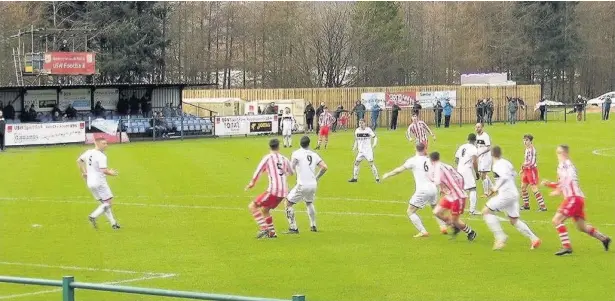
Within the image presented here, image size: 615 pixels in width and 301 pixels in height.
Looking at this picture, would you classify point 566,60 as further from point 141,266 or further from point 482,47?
point 141,266

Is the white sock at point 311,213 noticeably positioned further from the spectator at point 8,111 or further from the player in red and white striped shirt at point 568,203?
the spectator at point 8,111

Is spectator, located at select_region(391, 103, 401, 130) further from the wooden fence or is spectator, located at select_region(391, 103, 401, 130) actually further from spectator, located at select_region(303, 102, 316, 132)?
spectator, located at select_region(303, 102, 316, 132)

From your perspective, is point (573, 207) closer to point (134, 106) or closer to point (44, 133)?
point (44, 133)

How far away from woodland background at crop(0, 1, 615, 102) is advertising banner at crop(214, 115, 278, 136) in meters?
18.6

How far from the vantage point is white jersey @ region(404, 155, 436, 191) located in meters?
22.1

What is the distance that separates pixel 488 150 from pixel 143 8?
170 ft

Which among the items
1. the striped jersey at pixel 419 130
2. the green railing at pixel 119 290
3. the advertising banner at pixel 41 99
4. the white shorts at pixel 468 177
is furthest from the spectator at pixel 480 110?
the green railing at pixel 119 290

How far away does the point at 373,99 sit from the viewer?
236 ft

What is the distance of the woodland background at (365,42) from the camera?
87.2 meters

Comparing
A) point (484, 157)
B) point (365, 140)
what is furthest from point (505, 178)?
point (365, 140)

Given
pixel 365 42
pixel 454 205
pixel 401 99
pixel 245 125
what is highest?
pixel 365 42

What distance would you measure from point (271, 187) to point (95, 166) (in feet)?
13.2

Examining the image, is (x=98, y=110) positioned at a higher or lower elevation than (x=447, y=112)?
higher

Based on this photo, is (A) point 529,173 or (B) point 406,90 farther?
(B) point 406,90
